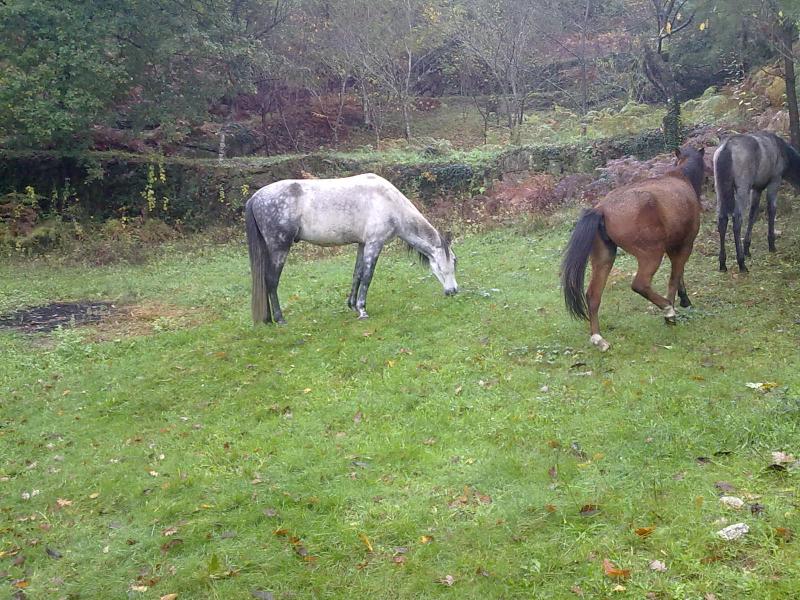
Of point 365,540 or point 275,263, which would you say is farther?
point 275,263

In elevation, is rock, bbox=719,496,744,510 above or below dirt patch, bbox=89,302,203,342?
below

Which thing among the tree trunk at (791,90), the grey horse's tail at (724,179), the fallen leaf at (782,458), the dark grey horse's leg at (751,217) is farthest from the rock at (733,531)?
the tree trunk at (791,90)

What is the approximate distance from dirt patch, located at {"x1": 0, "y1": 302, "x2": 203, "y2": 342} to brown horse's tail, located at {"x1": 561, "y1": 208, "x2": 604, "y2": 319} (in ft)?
21.0

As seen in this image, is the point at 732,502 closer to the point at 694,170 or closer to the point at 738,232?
the point at 694,170

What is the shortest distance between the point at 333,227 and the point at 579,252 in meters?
4.09

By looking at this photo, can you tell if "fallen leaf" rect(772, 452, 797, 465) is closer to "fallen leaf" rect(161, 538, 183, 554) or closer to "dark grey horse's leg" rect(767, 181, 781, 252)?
"fallen leaf" rect(161, 538, 183, 554)

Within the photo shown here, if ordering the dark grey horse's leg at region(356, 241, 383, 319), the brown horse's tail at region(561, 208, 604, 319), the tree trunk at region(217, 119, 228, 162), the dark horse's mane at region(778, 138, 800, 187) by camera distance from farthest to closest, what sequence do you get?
the tree trunk at region(217, 119, 228, 162) → the dark horse's mane at region(778, 138, 800, 187) → the dark grey horse's leg at region(356, 241, 383, 319) → the brown horse's tail at region(561, 208, 604, 319)

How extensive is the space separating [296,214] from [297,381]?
3.05 m

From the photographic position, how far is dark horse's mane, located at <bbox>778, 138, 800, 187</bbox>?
10117 mm

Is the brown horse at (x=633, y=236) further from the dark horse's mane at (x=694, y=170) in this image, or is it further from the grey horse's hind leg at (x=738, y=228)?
the grey horse's hind leg at (x=738, y=228)

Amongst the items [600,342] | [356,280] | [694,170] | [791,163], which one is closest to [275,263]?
[356,280]

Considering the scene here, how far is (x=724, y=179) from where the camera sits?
9.85 metres

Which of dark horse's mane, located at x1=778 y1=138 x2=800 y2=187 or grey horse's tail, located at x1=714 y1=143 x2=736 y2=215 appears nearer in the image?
grey horse's tail, located at x1=714 y1=143 x2=736 y2=215

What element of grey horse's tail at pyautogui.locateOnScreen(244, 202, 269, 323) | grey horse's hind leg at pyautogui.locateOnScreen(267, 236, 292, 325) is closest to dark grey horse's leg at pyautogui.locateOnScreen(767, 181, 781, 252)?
grey horse's hind leg at pyautogui.locateOnScreen(267, 236, 292, 325)
